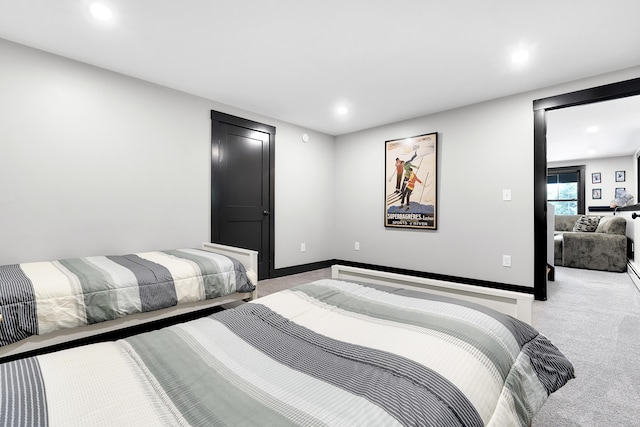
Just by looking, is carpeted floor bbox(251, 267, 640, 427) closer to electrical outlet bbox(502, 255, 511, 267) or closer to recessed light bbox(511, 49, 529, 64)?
electrical outlet bbox(502, 255, 511, 267)

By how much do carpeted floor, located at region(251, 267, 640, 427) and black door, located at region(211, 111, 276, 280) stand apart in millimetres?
649

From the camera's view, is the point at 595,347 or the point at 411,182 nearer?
the point at 595,347

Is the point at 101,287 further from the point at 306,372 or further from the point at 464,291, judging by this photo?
the point at 464,291

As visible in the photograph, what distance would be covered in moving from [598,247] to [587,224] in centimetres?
89

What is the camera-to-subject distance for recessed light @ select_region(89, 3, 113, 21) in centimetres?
195

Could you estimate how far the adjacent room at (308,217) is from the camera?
32.2 inches

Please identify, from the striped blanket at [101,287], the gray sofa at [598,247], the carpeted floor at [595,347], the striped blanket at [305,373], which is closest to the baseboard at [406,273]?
the carpeted floor at [595,347]

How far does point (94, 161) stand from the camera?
2754 mm

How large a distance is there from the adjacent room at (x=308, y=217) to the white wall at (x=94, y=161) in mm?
17

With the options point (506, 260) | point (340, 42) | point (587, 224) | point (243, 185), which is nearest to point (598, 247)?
point (587, 224)

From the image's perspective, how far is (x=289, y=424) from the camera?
608mm

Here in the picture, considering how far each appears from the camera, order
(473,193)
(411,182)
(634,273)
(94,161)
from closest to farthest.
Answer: (94,161), (473,193), (411,182), (634,273)

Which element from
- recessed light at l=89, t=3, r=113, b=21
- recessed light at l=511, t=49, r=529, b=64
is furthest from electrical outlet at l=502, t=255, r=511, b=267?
recessed light at l=89, t=3, r=113, b=21

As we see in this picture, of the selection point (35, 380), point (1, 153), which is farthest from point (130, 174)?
point (35, 380)
